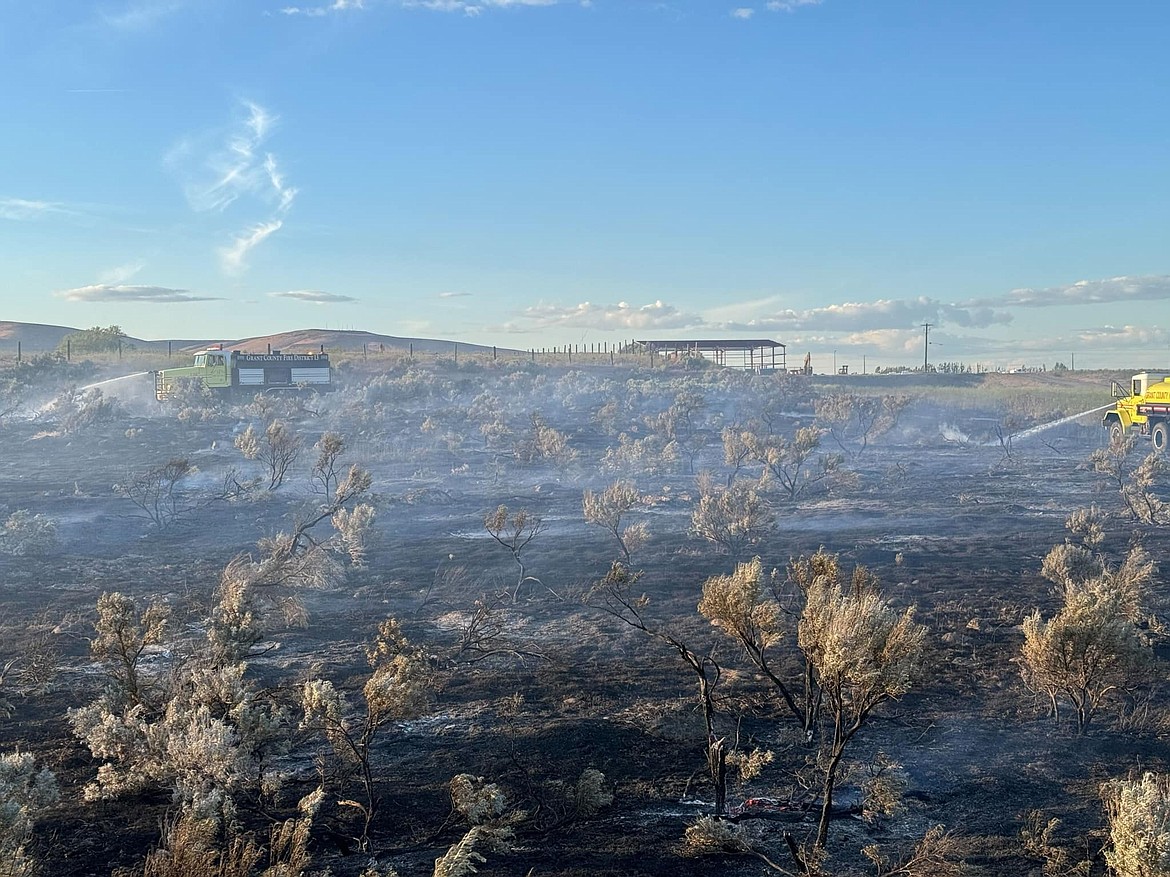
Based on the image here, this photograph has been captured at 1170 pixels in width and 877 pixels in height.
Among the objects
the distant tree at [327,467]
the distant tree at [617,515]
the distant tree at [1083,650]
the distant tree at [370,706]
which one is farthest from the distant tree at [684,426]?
the distant tree at [370,706]

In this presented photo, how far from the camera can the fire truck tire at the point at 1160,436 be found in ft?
124

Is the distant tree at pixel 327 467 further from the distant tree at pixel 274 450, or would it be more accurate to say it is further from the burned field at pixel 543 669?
the distant tree at pixel 274 450

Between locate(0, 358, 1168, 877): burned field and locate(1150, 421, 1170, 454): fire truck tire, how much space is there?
278 inches

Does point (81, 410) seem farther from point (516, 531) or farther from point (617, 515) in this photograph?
point (617, 515)

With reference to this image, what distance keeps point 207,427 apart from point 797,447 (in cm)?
2631

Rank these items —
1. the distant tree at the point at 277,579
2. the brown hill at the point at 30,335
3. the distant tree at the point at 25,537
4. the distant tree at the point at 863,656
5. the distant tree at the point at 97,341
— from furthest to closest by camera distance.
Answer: the brown hill at the point at 30,335 < the distant tree at the point at 97,341 < the distant tree at the point at 25,537 < the distant tree at the point at 277,579 < the distant tree at the point at 863,656

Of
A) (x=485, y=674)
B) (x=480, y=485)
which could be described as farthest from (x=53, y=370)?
(x=485, y=674)

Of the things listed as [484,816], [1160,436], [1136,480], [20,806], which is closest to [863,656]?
[484,816]

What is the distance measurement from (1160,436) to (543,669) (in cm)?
3556

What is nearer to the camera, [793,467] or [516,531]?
[516,531]

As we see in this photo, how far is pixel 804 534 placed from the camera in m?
24.0

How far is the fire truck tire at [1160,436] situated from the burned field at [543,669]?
706cm

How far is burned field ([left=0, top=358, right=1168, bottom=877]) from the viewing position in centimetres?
828

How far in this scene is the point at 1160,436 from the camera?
125 feet
